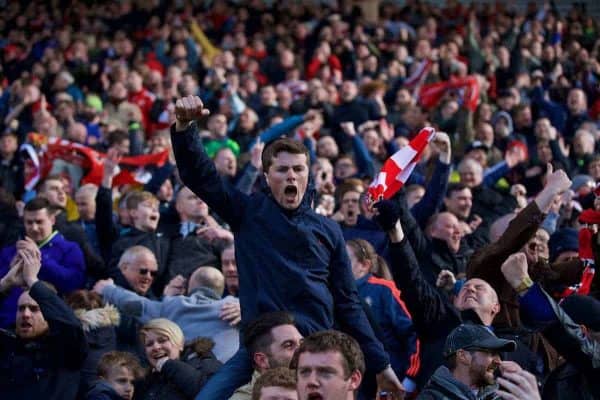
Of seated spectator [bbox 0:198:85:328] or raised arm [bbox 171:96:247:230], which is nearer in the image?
raised arm [bbox 171:96:247:230]

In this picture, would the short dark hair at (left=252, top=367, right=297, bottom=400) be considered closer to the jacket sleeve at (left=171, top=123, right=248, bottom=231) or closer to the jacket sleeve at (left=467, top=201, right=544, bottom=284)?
the jacket sleeve at (left=171, top=123, right=248, bottom=231)

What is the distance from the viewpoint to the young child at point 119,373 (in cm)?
782

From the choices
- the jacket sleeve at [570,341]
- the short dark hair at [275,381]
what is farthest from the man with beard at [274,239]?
the jacket sleeve at [570,341]

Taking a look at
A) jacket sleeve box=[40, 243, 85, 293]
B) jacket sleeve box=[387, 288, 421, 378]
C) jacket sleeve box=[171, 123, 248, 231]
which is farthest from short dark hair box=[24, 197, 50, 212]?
jacket sleeve box=[171, 123, 248, 231]

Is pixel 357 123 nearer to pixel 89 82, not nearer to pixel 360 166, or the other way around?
pixel 360 166

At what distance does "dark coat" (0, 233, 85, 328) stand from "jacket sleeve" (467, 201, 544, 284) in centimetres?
306

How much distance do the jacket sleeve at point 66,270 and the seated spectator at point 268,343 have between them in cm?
337

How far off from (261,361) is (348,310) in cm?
56

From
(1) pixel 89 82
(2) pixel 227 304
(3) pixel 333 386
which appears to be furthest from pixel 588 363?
(1) pixel 89 82

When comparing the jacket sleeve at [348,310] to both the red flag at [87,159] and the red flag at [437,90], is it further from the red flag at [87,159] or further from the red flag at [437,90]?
the red flag at [437,90]

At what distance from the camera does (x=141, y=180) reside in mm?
12570

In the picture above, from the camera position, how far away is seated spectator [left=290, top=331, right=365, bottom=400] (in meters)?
5.42

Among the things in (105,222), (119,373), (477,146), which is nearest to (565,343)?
(119,373)

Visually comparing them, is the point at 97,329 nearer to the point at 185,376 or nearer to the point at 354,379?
the point at 185,376
